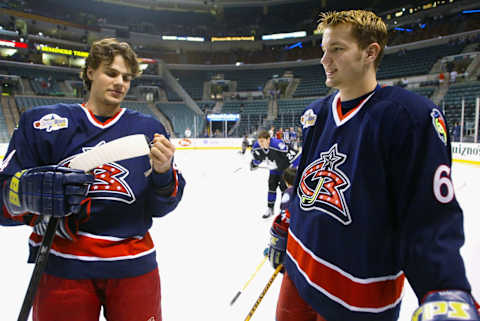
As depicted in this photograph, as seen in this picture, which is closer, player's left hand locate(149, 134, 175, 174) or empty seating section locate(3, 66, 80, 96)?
player's left hand locate(149, 134, 175, 174)

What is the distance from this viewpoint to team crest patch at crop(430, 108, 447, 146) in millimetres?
647

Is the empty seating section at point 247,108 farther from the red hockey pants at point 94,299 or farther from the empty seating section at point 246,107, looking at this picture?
the red hockey pants at point 94,299

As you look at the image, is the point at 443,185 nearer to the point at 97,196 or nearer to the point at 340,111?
the point at 340,111

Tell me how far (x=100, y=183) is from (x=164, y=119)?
770 inches

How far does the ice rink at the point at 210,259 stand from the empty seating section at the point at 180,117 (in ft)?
44.1

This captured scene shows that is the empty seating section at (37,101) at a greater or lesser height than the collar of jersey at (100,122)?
greater

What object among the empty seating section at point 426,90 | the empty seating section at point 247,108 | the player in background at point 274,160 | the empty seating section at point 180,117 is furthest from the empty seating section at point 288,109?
the player in background at point 274,160

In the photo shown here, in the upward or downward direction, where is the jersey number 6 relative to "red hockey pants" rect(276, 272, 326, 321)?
upward

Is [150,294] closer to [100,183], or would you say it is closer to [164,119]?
[100,183]

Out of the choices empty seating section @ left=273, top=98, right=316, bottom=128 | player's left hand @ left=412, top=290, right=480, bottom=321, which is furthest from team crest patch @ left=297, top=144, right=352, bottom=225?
empty seating section @ left=273, top=98, right=316, bottom=128

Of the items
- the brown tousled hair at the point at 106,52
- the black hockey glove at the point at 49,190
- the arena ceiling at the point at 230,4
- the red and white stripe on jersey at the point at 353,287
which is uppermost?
the arena ceiling at the point at 230,4

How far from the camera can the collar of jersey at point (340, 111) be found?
0.79 m

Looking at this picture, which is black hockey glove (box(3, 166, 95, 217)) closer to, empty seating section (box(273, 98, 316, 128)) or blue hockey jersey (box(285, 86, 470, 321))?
blue hockey jersey (box(285, 86, 470, 321))

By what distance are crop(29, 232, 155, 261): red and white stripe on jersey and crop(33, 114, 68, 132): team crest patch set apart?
333 millimetres
